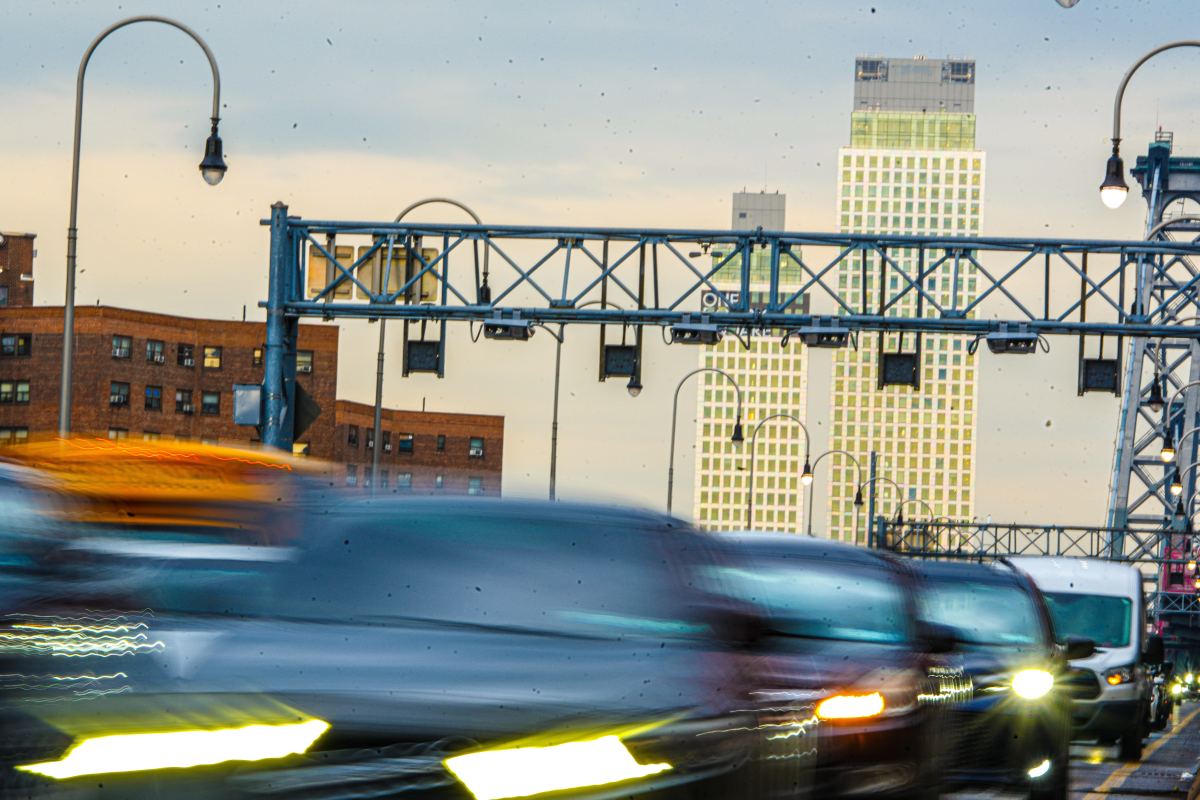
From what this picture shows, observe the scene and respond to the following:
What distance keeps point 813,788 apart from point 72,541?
187 inches

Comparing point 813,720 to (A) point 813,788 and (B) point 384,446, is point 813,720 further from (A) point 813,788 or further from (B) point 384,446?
(B) point 384,446

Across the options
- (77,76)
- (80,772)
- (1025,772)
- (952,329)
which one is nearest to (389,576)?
(80,772)

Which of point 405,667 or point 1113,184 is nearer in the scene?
point 405,667

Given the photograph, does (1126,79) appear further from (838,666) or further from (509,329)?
(838,666)

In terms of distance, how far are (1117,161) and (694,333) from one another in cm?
906

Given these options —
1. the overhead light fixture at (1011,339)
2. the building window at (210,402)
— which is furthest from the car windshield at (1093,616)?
the building window at (210,402)

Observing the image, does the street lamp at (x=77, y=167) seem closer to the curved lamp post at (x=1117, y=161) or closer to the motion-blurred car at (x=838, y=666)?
the curved lamp post at (x=1117, y=161)

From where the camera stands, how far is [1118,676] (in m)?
21.4

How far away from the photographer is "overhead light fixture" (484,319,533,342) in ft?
114

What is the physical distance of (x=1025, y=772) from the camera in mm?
12586

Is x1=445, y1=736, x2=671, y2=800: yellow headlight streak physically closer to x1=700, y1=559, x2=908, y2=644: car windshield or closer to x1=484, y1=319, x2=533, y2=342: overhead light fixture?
x1=700, y1=559, x2=908, y2=644: car windshield

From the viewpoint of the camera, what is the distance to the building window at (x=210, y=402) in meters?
116

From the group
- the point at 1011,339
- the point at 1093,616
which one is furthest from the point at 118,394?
the point at 1093,616

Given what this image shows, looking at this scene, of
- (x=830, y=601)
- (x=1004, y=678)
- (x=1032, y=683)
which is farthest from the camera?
(x=1032, y=683)
